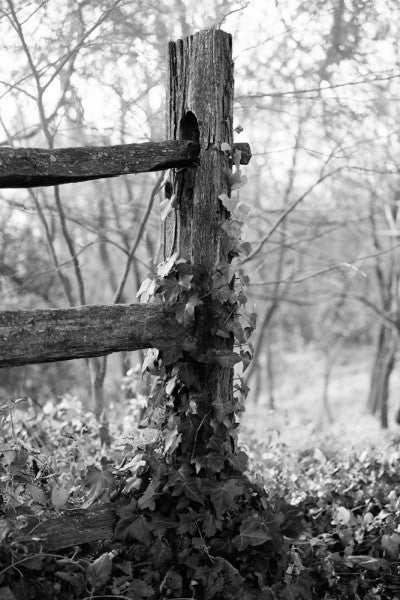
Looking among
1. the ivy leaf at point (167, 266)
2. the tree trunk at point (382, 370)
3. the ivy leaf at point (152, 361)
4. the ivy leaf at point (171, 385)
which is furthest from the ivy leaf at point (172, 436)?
the tree trunk at point (382, 370)

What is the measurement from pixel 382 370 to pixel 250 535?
12.1m

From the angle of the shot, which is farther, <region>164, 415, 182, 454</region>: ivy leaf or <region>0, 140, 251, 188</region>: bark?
<region>164, 415, 182, 454</region>: ivy leaf

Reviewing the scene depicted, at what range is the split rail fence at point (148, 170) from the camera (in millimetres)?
2424

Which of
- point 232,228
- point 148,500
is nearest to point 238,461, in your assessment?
point 148,500

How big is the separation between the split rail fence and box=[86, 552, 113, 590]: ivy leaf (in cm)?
18

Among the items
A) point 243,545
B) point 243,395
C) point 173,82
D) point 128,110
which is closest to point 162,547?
point 243,545

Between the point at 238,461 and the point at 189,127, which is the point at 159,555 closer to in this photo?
the point at 238,461

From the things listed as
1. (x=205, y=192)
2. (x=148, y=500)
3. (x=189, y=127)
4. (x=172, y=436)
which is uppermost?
(x=189, y=127)

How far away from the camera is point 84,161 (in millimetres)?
2568

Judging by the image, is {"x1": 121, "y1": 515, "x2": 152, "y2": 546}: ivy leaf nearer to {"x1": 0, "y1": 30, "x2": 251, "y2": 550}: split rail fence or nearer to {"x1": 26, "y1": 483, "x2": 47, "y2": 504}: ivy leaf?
{"x1": 0, "y1": 30, "x2": 251, "y2": 550}: split rail fence

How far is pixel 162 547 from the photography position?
2604mm

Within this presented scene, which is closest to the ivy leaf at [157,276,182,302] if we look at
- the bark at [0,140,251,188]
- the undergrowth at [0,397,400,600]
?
the bark at [0,140,251,188]

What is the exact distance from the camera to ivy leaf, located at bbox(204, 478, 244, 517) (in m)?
2.66

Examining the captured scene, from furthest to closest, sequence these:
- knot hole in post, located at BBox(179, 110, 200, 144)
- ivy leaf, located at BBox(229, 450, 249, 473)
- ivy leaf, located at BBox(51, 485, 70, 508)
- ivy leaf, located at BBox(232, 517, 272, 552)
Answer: knot hole in post, located at BBox(179, 110, 200, 144) → ivy leaf, located at BBox(229, 450, 249, 473) → ivy leaf, located at BBox(232, 517, 272, 552) → ivy leaf, located at BBox(51, 485, 70, 508)
